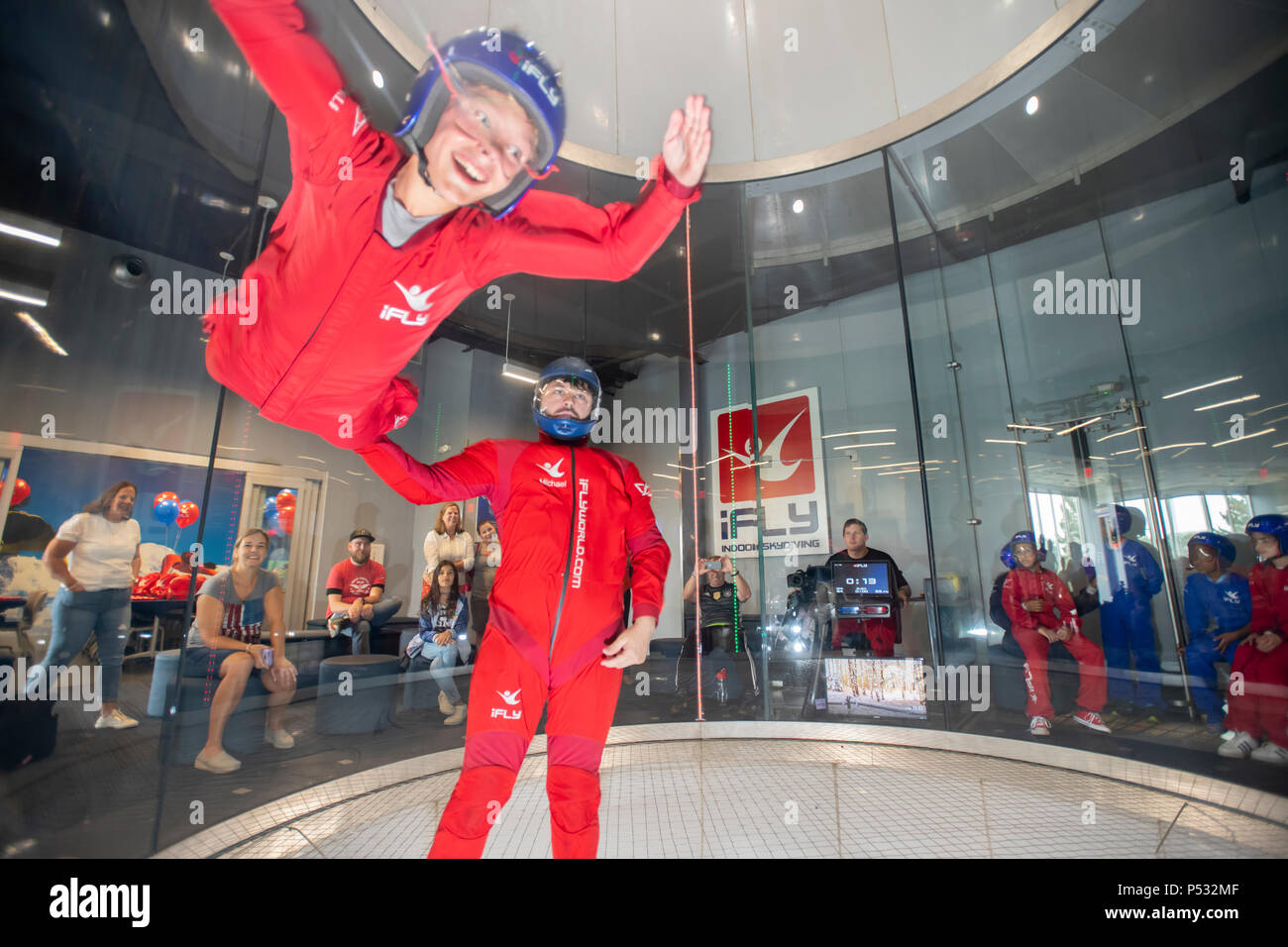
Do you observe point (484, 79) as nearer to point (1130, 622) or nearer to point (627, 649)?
point (627, 649)

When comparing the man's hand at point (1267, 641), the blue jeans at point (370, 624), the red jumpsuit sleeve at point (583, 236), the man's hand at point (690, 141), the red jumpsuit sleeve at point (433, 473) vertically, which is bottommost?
the man's hand at point (1267, 641)

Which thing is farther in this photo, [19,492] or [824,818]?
[824,818]

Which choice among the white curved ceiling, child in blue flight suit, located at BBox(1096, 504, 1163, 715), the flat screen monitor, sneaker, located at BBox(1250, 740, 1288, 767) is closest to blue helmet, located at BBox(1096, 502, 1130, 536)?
child in blue flight suit, located at BBox(1096, 504, 1163, 715)

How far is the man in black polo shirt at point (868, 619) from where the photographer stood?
3.43m

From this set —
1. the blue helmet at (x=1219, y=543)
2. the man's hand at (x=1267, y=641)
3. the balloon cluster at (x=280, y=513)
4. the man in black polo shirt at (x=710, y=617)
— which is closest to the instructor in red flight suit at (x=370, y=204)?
the balloon cluster at (x=280, y=513)

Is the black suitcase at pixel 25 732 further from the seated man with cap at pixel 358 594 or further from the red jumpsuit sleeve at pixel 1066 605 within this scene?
the red jumpsuit sleeve at pixel 1066 605

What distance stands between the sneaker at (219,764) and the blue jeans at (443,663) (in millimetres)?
844

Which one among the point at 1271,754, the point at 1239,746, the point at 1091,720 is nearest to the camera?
the point at 1271,754

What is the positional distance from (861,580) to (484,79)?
338 cm

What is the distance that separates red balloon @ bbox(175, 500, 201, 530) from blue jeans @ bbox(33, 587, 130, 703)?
Answer: 265mm

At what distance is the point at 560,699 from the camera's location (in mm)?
1422

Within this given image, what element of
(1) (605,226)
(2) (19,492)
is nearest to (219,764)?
(2) (19,492)

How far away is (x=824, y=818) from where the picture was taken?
1.95 meters

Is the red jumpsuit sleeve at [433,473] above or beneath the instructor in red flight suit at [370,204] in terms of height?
beneath
